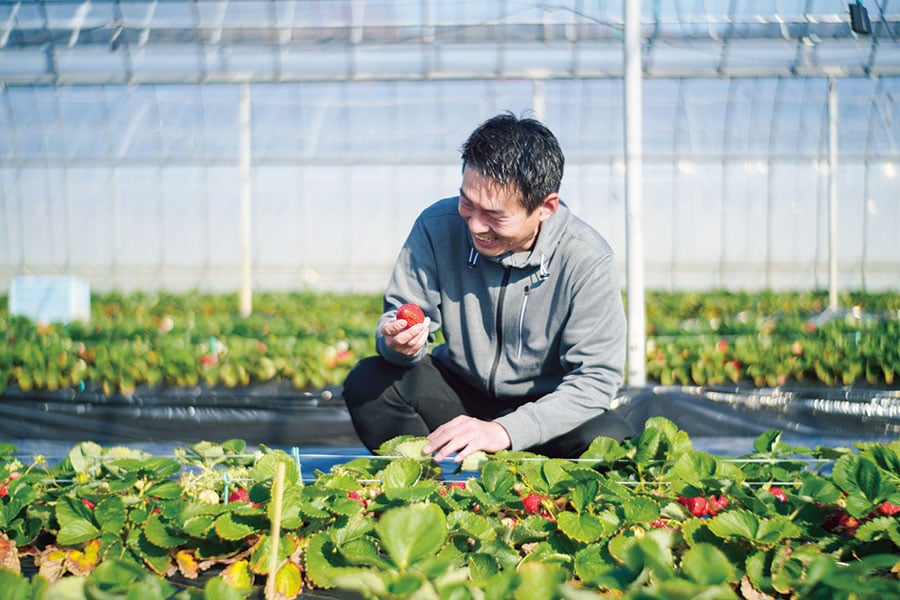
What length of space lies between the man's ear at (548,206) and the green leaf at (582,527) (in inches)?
34.9

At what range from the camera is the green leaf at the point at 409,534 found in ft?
4.19

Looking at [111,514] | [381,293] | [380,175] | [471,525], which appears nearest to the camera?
[471,525]

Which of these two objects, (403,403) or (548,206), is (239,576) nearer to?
(403,403)

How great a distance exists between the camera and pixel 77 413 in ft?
13.9

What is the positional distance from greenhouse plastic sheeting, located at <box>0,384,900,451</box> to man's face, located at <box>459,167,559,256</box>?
1.73 metres

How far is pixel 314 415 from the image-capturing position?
4105mm

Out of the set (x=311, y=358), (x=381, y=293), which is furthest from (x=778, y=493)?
(x=381, y=293)

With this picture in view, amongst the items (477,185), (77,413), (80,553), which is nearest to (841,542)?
(477,185)

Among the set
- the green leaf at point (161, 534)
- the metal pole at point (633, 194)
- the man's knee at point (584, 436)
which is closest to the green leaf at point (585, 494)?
the man's knee at point (584, 436)

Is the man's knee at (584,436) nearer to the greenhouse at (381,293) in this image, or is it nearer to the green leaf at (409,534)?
the greenhouse at (381,293)

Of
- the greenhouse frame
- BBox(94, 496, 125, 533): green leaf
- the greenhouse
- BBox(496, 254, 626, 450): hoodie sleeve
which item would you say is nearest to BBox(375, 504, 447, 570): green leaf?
the greenhouse

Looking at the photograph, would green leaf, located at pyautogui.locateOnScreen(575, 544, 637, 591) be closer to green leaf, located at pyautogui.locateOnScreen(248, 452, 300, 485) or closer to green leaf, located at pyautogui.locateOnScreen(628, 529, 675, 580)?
green leaf, located at pyautogui.locateOnScreen(628, 529, 675, 580)

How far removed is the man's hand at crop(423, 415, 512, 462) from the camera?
6.45 feet

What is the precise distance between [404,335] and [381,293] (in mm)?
11947
